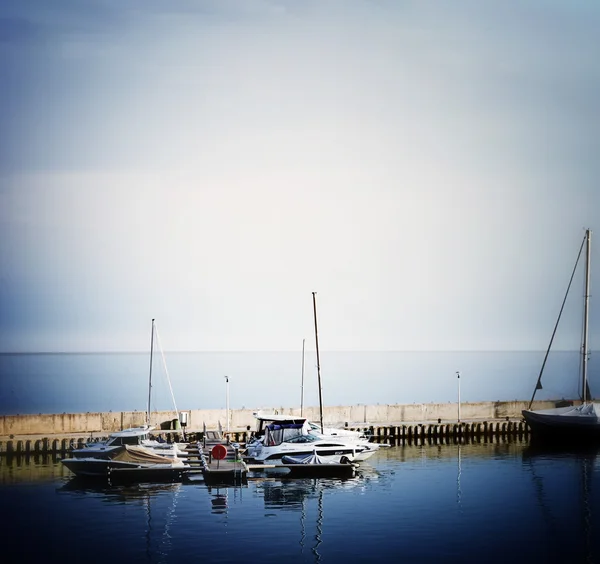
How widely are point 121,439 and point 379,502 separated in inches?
603

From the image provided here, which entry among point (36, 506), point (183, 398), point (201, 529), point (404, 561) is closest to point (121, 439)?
Answer: point (36, 506)

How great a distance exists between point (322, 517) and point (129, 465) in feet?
43.1

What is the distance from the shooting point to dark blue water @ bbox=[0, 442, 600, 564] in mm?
36906

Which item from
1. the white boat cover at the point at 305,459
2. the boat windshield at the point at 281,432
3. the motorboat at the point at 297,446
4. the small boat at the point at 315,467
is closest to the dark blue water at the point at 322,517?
the small boat at the point at 315,467

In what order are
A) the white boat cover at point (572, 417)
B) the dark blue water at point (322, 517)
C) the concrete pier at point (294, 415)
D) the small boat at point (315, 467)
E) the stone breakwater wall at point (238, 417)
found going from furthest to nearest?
1. the white boat cover at point (572, 417)
2. the stone breakwater wall at point (238, 417)
3. the concrete pier at point (294, 415)
4. the small boat at point (315, 467)
5. the dark blue water at point (322, 517)

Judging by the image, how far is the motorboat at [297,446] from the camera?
2082 inches

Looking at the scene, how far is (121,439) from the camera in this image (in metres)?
51.3

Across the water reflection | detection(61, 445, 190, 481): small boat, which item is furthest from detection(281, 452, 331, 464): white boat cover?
the water reflection

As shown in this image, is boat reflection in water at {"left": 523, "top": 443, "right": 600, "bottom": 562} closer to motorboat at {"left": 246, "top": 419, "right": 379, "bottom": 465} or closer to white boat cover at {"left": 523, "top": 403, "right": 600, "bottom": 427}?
white boat cover at {"left": 523, "top": 403, "right": 600, "bottom": 427}

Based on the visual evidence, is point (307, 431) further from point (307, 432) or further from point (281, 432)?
point (281, 432)

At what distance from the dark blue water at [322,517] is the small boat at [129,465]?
963 millimetres

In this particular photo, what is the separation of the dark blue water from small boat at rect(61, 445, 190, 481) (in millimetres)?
963

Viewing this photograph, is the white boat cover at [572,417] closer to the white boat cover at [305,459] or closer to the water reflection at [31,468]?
the white boat cover at [305,459]

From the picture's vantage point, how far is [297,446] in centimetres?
5294
